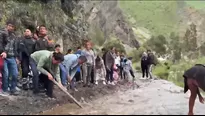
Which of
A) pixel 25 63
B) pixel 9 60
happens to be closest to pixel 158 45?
pixel 25 63

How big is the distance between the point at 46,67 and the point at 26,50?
66.4 inches

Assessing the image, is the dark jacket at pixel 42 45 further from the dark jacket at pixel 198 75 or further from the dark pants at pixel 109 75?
the dark pants at pixel 109 75

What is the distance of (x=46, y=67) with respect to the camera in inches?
484

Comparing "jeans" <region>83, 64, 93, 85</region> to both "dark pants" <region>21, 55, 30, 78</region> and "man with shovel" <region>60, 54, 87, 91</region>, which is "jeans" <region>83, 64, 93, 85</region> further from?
"dark pants" <region>21, 55, 30, 78</region>

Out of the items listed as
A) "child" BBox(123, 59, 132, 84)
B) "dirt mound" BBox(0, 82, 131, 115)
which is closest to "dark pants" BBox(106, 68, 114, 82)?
"child" BBox(123, 59, 132, 84)

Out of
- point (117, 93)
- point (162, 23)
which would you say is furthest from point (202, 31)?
point (117, 93)

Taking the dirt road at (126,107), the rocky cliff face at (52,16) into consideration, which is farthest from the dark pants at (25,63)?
the rocky cliff face at (52,16)

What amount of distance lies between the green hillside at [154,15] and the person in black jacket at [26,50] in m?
135

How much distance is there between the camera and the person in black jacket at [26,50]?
13.7 m

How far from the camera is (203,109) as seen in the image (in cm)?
1276

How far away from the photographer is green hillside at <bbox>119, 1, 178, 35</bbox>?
152m

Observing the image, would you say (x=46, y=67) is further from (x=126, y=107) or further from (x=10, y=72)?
(x=126, y=107)

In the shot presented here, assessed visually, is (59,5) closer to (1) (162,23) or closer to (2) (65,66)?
(2) (65,66)

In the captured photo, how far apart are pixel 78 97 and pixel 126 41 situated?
85826 mm
